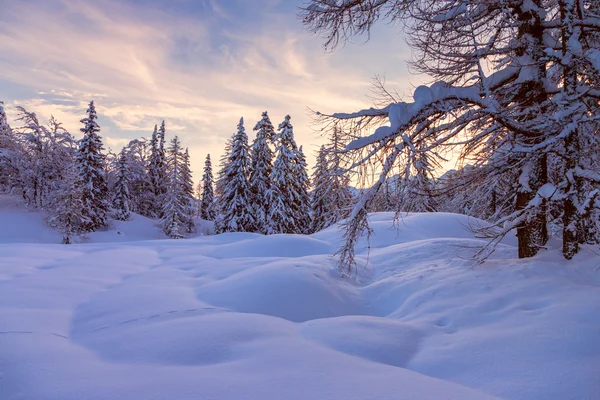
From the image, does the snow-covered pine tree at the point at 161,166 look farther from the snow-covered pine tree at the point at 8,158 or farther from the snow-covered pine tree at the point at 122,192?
the snow-covered pine tree at the point at 8,158

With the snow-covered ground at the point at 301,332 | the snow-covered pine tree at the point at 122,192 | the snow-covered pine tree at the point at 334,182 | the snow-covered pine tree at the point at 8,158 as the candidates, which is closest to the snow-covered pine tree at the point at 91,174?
the snow-covered pine tree at the point at 122,192

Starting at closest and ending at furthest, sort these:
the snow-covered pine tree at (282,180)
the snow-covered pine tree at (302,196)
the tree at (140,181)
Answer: the snow-covered pine tree at (282,180) < the snow-covered pine tree at (302,196) < the tree at (140,181)

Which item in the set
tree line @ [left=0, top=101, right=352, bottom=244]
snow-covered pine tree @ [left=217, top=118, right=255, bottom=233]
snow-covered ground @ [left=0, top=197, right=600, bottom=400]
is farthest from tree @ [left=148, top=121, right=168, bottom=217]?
snow-covered ground @ [left=0, top=197, right=600, bottom=400]

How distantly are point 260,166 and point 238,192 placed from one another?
2.99 m

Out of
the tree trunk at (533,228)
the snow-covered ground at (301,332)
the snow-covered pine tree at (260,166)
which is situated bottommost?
the snow-covered ground at (301,332)

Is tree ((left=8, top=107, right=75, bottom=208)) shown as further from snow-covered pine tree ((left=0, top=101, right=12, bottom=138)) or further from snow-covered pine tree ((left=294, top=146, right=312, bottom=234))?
snow-covered pine tree ((left=294, top=146, right=312, bottom=234))

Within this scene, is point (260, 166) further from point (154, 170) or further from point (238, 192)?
point (154, 170)

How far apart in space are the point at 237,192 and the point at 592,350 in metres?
25.4

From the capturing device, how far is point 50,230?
28188mm

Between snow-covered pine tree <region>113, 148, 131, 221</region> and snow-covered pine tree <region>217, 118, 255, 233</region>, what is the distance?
52.8 ft

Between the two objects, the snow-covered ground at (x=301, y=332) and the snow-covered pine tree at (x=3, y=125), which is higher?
the snow-covered pine tree at (x=3, y=125)

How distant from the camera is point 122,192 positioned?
123 feet

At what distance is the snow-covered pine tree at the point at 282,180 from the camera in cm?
2567

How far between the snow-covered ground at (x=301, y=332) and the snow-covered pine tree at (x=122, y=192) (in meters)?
33.4
